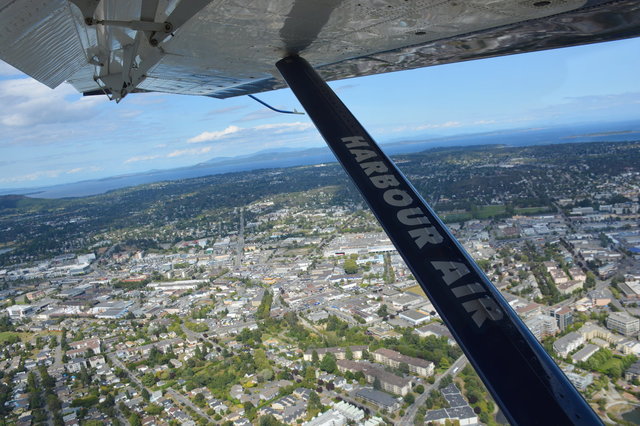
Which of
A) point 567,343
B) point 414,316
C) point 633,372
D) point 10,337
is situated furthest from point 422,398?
point 10,337

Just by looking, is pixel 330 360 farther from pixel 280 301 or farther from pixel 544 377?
pixel 544 377

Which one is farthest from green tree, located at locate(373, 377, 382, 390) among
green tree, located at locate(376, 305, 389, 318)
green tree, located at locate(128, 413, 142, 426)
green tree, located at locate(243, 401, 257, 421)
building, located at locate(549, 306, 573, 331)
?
green tree, located at locate(128, 413, 142, 426)

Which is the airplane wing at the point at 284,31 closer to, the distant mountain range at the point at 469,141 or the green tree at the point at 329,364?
the green tree at the point at 329,364

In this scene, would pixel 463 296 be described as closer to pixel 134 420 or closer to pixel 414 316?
pixel 134 420

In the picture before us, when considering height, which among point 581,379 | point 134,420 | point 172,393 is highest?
point 581,379

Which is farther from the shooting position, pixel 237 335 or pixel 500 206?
pixel 500 206

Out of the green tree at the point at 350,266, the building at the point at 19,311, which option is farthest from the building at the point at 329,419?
the building at the point at 19,311

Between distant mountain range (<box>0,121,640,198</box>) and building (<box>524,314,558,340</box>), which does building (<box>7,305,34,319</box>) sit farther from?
distant mountain range (<box>0,121,640,198</box>)

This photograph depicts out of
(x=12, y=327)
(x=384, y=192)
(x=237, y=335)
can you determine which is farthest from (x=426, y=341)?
(x=12, y=327)
